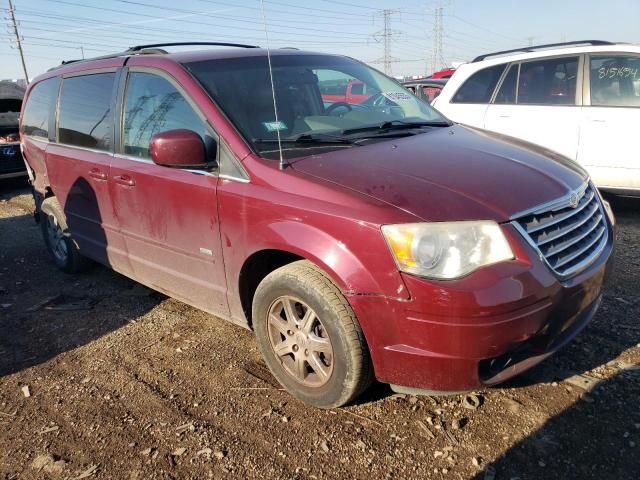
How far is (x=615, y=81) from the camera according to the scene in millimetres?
5566

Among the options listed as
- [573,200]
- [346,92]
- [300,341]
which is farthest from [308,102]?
[573,200]

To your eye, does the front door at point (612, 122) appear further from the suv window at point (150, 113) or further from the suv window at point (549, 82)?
the suv window at point (150, 113)

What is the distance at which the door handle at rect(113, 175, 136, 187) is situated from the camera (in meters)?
3.51

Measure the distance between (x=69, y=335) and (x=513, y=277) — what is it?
3.12 meters

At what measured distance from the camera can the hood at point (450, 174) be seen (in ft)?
7.59

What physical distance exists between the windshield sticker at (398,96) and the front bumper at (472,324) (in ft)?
5.99

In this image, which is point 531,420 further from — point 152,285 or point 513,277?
point 152,285

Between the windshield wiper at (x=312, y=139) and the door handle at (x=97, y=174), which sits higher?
the windshield wiper at (x=312, y=139)

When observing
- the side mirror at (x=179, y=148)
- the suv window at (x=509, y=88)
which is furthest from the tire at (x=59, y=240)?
the suv window at (x=509, y=88)

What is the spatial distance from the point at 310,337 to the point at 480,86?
4.86 metres

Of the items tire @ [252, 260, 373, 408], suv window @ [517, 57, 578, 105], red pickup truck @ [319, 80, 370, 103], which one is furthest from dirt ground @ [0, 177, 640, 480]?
suv window @ [517, 57, 578, 105]

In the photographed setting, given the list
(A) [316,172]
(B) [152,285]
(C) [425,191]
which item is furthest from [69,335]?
(C) [425,191]

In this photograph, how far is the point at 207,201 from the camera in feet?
9.76

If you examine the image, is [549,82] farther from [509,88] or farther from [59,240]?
[59,240]
